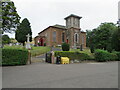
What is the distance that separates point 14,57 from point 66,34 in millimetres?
A: 26887

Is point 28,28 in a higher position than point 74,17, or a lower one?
lower

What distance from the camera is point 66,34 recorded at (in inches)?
1462

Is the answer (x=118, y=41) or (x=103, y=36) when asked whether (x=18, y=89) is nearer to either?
(x=118, y=41)

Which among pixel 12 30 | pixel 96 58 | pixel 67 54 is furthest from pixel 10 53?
pixel 96 58

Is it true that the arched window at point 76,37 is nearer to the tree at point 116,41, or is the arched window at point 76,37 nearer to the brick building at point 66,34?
the brick building at point 66,34

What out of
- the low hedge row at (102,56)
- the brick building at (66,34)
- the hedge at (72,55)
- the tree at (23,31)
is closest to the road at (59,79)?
the hedge at (72,55)

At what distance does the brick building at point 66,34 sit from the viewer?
35.0m

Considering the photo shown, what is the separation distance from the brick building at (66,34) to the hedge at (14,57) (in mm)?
21706

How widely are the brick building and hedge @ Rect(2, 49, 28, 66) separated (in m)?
21.7

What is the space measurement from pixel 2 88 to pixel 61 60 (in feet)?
35.2

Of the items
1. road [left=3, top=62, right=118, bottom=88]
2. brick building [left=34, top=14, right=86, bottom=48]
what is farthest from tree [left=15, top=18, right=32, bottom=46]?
road [left=3, top=62, right=118, bottom=88]

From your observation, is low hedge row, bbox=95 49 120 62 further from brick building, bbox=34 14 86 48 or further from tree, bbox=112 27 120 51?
brick building, bbox=34 14 86 48

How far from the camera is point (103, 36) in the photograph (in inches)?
1554

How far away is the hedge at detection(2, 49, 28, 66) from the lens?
11262mm
